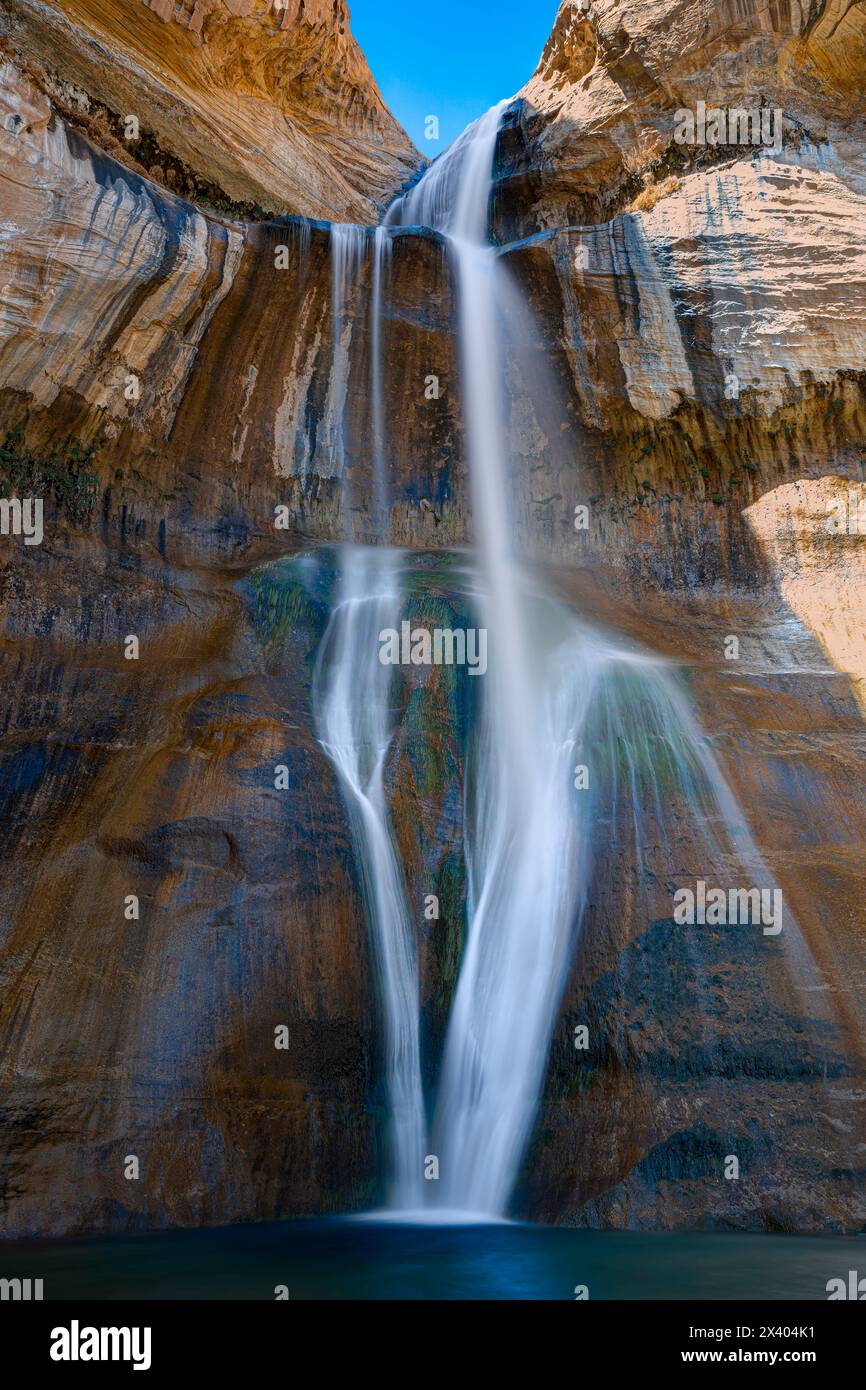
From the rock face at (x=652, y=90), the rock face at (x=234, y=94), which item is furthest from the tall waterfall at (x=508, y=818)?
the rock face at (x=652, y=90)

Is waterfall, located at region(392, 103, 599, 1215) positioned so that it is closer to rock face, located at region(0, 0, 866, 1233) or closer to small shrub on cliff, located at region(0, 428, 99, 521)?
rock face, located at region(0, 0, 866, 1233)

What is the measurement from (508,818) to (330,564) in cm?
505

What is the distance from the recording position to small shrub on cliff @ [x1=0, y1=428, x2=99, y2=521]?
535 inches

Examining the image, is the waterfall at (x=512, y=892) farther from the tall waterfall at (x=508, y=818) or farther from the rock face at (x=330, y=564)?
the rock face at (x=330, y=564)

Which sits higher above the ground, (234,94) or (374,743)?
(234,94)

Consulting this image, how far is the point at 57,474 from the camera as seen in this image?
13.9 m

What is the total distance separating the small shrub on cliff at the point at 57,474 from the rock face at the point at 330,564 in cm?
5

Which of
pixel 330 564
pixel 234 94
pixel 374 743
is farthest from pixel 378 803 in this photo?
pixel 234 94

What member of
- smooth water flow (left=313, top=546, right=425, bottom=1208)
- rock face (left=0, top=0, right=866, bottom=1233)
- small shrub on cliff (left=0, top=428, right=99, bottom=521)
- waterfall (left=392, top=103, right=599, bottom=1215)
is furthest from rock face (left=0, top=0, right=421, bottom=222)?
waterfall (left=392, top=103, right=599, bottom=1215)

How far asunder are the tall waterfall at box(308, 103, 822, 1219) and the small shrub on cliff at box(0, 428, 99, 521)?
3.50 metres

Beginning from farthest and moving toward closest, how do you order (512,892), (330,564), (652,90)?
(652,90), (330,564), (512,892)

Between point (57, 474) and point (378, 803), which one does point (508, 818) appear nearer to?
point (378, 803)

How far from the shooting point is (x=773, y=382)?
15.3 m
